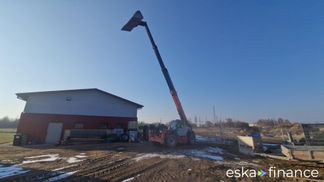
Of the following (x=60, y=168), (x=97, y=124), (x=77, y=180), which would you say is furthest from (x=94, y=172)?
(x=97, y=124)

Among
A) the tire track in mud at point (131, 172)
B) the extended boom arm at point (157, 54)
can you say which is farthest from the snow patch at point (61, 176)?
the extended boom arm at point (157, 54)

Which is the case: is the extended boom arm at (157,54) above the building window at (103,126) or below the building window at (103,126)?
above

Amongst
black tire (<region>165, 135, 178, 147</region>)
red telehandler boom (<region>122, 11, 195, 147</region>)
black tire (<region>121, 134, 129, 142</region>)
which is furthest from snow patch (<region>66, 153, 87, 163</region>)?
black tire (<region>121, 134, 129, 142</region>)

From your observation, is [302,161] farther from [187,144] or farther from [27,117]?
[27,117]

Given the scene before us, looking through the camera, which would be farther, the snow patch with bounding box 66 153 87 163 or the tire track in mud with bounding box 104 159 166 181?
the snow patch with bounding box 66 153 87 163

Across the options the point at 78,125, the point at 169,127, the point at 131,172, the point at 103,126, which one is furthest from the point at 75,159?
the point at 103,126

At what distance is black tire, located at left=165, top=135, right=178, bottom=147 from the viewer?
12359mm

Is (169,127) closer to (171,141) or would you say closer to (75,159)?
(171,141)

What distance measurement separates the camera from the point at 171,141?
12.5m

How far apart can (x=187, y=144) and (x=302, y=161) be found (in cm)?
837

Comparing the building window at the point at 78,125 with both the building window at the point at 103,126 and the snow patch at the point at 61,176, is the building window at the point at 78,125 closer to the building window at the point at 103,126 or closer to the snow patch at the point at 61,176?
the building window at the point at 103,126

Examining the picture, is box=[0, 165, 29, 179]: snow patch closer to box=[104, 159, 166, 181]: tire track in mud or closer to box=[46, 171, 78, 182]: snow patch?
box=[46, 171, 78, 182]: snow patch

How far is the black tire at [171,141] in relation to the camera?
1236cm

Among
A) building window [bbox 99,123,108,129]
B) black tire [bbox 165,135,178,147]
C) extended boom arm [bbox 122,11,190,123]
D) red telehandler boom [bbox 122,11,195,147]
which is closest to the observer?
black tire [bbox 165,135,178,147]
